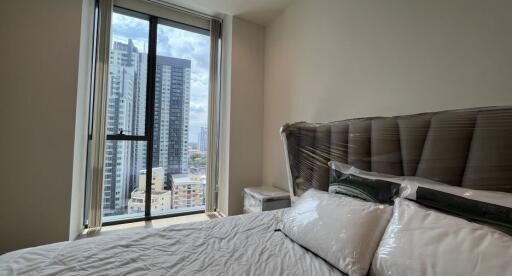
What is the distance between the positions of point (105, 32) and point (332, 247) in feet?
9.70

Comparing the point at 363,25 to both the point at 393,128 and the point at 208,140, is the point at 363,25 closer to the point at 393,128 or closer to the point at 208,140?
the point at 393,128

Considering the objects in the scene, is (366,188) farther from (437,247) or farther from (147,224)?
(147,224)

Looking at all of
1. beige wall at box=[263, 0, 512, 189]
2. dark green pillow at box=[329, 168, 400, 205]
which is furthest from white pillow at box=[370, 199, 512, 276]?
beige wall at box=[263, 0, 512, 189]

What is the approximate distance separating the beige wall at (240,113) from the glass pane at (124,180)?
0.99 m

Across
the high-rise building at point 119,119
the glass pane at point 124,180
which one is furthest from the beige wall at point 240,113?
the high-rise building at point 119,119

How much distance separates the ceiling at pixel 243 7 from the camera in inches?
98.0

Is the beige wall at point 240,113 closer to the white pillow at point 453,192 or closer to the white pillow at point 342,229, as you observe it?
the white pillow at point 342,229

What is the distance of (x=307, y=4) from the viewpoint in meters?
2.22

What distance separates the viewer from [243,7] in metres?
2.57

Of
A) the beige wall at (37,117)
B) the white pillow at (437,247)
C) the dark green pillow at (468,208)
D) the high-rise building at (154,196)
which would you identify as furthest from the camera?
the high-rise building at (154,196)

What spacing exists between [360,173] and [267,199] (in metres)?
1.08

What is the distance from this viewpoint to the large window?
8.48ft

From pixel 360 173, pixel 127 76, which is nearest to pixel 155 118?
pixel 127 76

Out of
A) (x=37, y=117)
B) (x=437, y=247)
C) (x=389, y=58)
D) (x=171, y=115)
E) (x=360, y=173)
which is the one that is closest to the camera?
(x=437, y=247)
